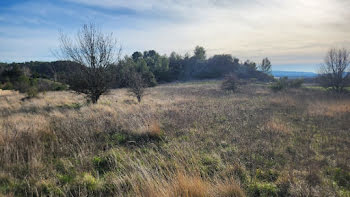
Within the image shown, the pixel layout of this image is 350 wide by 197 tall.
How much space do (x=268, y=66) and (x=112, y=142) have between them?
8410 centimetres

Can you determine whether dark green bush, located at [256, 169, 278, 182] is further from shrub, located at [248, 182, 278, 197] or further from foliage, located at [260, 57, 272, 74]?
foliage, located at [260, 57, 272, 74]

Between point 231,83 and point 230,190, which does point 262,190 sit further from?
point 231,83

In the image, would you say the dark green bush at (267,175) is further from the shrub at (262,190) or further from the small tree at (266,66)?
the small tree at (266,66)

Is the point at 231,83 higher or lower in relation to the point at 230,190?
higher

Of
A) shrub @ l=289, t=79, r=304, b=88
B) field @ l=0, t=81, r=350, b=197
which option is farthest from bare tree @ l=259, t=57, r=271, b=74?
field @ l=0, t=81, r=350, b=197

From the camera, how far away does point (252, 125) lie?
701cm

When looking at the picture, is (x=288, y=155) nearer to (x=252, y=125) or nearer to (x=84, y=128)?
(x=252, y=125)

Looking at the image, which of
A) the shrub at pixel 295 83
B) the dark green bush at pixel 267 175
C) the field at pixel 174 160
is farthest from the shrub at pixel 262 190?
the shrub at pixel 295 83

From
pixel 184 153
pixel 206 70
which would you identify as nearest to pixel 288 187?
pixel 184 153

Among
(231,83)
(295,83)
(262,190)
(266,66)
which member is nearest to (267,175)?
(262,190)

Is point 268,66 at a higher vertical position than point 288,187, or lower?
higher

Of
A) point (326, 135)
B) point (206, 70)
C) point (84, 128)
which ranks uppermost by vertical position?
point (206, 70)

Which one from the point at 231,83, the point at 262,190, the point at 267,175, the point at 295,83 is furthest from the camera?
the point at 295,83

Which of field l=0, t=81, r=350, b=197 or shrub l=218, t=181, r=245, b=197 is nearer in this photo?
shrub l=218, t=181, r=245, b=197
